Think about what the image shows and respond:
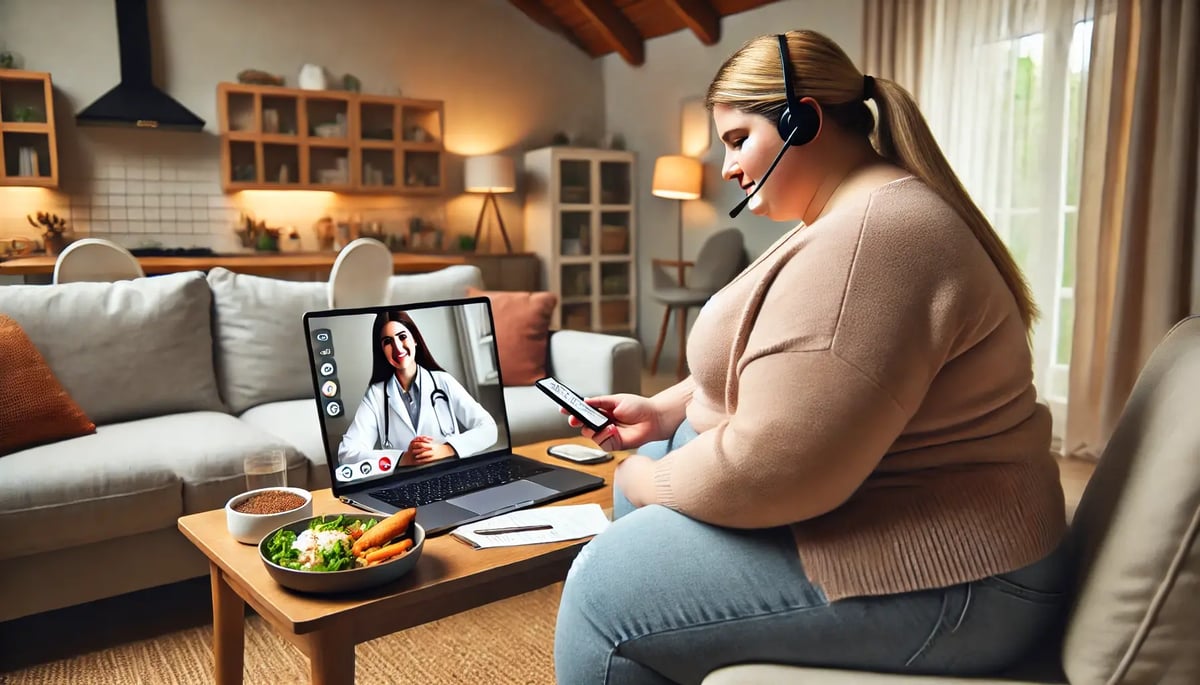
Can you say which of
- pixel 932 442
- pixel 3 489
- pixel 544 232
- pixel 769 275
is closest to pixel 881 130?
pixel 769 275

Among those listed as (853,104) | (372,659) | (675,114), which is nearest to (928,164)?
(853,104)

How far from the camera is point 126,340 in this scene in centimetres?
238

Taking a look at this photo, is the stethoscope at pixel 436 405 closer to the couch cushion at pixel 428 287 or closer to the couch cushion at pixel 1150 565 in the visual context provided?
the couch cushion at pixel 1150 565

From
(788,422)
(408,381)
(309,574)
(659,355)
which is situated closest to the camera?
(788,422)

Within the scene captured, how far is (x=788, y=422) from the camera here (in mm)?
851

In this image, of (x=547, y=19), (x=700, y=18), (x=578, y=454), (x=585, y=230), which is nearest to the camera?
(x=578, y=454)

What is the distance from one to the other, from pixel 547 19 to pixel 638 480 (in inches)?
231

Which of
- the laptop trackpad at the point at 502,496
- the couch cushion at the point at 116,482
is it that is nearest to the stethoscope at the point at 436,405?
the laptop trackpad at the point at 502,496

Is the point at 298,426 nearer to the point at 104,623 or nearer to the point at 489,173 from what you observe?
the point at 104,623

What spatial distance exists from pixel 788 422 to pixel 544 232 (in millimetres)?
5316

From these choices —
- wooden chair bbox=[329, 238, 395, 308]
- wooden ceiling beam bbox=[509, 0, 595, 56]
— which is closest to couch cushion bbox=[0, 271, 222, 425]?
wooden chair bbox=[329, 238, 395, 308]

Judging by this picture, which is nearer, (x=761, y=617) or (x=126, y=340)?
(x=761, y=617)

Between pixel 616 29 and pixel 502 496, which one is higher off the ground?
pixel 616 29

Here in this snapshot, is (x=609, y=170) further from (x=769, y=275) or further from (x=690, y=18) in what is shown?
(x=769, y=275)
